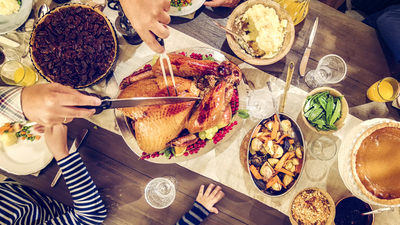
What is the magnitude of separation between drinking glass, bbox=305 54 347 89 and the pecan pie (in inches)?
50.8

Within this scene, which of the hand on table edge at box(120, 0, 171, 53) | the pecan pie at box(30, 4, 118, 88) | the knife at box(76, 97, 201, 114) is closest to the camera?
the hand on table edge at box(120, 0, 171, 53)

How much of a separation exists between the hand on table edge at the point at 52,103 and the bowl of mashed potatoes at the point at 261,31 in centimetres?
87

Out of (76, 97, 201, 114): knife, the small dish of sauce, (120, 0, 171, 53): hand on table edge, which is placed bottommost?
the small dish of sauce

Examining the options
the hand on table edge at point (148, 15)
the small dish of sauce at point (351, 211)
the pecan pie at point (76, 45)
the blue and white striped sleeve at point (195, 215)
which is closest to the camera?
the hand on table edge at point (148, 15)

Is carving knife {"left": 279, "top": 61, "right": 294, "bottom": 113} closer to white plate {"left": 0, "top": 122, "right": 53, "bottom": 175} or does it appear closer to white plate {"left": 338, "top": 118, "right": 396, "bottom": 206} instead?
white plate {"left": 338, "top": 118, "right": 396, "bottom": 206}

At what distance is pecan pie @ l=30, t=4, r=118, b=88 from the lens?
1.21 meters

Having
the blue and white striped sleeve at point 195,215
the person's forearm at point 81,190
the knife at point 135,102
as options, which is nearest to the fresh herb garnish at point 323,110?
the knife at point 135,102

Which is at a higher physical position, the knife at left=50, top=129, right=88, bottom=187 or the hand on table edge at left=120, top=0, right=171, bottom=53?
the hand on table edge at left=120, top=0, right=171, bottom=53

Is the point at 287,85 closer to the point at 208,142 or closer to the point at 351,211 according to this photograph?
the point at 208,142

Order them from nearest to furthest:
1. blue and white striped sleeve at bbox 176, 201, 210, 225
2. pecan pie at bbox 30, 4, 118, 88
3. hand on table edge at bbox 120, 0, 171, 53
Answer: hand on table edge at bbox 120, 0, 171, 53 < pecan pie at bbox 30, 4, 118, 88 < blue and white striped sleeve at bbox 176, 201, 210, 225

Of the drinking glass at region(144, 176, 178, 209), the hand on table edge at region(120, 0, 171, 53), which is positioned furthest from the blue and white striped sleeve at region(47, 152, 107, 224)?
the hand on table edge at region(120, 0, 171, 53)

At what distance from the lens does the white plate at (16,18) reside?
Answer: 50.2 inches

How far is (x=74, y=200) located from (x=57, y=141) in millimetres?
401

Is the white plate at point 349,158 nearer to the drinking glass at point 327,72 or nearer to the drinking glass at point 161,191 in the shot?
the drinking glass at point 327,72
